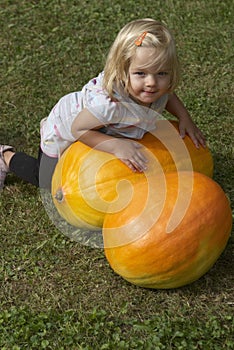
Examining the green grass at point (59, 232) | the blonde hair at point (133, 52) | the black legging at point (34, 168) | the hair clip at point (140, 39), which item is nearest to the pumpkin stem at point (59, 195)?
the green grass at point (59, 232)

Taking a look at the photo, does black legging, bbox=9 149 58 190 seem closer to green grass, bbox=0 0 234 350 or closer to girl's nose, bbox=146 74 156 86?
green grass, bbox=0 0 234 350

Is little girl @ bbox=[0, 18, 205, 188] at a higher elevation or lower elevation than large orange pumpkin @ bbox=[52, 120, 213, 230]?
higher

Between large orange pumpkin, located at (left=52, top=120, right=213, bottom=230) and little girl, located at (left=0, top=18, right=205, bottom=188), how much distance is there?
5 centimetres

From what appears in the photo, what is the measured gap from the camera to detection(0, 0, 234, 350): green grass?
3484mm

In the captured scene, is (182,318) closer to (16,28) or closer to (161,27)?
(161,27)

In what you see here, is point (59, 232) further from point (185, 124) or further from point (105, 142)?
point (185, 124)

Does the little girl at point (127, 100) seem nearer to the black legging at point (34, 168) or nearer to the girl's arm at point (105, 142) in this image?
the girl's arm at point (105, 142)

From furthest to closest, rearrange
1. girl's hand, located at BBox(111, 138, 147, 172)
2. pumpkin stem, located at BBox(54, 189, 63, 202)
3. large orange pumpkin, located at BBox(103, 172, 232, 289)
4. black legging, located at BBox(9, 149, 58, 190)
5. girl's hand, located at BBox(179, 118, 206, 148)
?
black legging, located at BBox(9, 149, 58, 190)
girl's hand, located at BBox(179, 118, 206, 148)
pumpkin stem, located at BBox(54, 189, 63, 202)
girl's hand, located at BBox(111, 138, 147, 172)
large orange pumpkin, located at BBox(103, 172, 232, 289)

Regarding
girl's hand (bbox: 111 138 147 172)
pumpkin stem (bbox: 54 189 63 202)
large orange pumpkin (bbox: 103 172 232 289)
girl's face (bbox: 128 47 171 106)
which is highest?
girl's face (bbox: 128 47 171 106)

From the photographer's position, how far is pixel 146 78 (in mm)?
3770

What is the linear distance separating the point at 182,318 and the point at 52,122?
1.46 meters

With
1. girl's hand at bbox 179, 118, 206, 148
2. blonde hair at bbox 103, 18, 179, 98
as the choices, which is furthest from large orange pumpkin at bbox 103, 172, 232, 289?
blonde hair at bbox 103, 18, 179, 98

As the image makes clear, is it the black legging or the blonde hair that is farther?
the black legging

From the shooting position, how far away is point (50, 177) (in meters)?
4.38
